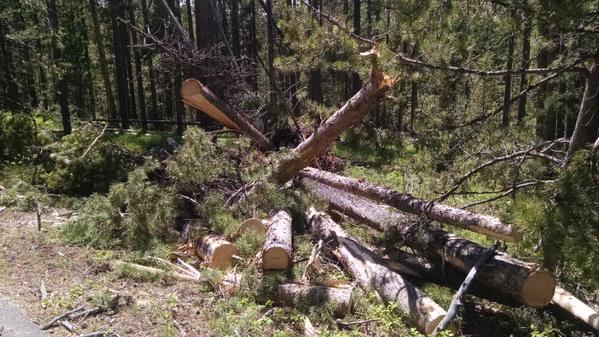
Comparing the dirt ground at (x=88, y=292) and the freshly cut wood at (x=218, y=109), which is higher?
the freshly cut wood at (x=218, y=109)

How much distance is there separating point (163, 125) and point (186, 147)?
50.3ft

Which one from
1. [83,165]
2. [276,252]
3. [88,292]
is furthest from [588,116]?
[83,165]

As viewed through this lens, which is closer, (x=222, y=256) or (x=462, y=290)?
(x=462, y=290)

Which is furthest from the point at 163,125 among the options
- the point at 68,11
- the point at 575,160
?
the point at 575,160

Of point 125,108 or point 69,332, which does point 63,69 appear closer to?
point 125,108

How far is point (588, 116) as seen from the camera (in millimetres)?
4195

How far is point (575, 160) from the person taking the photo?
325 centimetres

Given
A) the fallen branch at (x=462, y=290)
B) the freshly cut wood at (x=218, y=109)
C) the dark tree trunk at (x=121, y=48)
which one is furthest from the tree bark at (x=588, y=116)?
the dark tree trunk at (x=121, y=48)

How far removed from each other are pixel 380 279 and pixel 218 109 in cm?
488

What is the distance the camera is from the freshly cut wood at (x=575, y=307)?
4.54 m

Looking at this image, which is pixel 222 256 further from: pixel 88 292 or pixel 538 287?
pixel 538 287

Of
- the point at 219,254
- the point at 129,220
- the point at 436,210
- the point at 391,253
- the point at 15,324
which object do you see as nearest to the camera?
the point at 15,324

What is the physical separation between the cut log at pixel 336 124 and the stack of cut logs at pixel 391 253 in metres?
0.02

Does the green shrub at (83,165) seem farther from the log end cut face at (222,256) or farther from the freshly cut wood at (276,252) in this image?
the freshly cut wood at (276,252)
